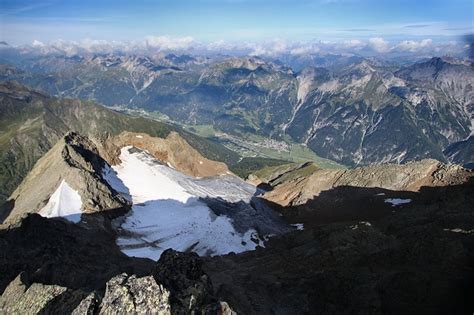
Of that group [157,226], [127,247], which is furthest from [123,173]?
[127,247]

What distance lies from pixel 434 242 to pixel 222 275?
1217 inches

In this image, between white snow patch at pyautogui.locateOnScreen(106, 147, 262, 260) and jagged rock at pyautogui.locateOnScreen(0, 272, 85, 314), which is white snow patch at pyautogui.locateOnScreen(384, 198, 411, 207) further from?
jagged rock at pyautogui.locateOnScreen(0, 272, 85, 314)

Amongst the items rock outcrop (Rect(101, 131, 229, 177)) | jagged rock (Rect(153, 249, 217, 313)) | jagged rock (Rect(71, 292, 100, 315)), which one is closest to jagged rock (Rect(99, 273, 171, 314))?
jagged rock (Rect(71, 292, 100, 315))

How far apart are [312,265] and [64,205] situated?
179ft

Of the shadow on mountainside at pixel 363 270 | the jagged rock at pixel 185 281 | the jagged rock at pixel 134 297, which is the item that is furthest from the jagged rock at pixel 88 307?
the shadow on mountainside at pixel 363 270

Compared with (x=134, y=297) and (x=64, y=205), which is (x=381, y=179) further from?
(x=134, y=297)

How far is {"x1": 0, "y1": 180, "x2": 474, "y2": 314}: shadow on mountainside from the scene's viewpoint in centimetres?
4828

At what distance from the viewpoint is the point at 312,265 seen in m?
67.4

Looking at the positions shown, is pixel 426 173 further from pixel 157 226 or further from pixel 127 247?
pixel 127 247

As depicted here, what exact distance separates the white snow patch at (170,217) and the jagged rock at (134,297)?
53.0m

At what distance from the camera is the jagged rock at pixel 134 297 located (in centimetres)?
3130

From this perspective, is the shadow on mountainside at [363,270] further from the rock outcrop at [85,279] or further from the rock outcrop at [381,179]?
the rock outcrop at [381,179]

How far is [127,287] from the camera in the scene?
32.4m

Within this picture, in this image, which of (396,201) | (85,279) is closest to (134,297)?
(85,279)
